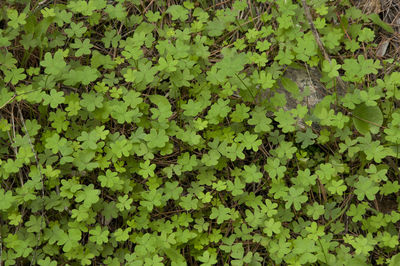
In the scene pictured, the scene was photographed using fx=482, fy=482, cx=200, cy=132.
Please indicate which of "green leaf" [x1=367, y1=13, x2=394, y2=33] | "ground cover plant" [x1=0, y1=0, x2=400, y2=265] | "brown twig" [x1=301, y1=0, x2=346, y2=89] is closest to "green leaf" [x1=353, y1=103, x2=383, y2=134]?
"ground cover plant" [x1=0, y1=0, x2=400, y2=265]

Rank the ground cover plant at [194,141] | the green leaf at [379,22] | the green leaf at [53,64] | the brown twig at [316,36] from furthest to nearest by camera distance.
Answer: the green leaf at [379,22], the brown twig at [316,36], the green leaf at [53,64], the ground cover plant at [194,141]

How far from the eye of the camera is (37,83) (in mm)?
3664

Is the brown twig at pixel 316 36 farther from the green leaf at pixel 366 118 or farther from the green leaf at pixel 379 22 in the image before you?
the green leaf at pixel 379 22

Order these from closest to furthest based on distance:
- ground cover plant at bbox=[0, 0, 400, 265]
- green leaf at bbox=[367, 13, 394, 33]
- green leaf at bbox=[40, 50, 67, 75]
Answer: ground cover plant at bbox=[0, 0, 400, 265] < green leaf at bbox=[40, 50, 67, 75] < green leaf at bbox=[367, 13, 394, 33]

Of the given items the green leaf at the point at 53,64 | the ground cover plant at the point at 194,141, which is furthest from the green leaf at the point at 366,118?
the green leaf at the point at 53,64

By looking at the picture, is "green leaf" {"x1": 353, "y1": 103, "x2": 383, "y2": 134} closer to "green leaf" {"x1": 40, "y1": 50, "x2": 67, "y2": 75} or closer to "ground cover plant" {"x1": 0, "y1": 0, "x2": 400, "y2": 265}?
"ground cover plant" {"x1": 0, "y1": 0, "x2": 400, "y2": 265}

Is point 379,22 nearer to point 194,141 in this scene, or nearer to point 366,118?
point 366,118

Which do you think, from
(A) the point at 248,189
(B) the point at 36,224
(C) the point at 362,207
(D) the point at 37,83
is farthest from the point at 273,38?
(B) the point at 36,224

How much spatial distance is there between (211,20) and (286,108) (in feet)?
3.36

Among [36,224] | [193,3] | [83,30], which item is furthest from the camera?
[193,3]

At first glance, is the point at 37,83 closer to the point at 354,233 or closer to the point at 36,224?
the point at 36,224

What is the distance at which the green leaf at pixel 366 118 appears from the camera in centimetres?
362

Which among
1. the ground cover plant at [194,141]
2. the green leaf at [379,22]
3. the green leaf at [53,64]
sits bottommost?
the ground cover plant at [194,141]

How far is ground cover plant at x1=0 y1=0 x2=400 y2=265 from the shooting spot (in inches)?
133
